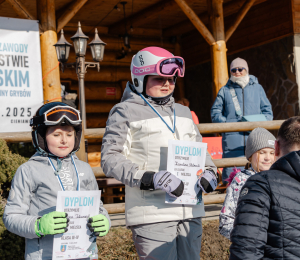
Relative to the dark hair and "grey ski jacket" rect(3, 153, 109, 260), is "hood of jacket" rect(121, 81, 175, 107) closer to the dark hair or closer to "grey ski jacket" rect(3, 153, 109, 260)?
"grey ski jacket" rect(3, 153, 109, 260)

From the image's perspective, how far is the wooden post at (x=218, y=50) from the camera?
27.3 ft

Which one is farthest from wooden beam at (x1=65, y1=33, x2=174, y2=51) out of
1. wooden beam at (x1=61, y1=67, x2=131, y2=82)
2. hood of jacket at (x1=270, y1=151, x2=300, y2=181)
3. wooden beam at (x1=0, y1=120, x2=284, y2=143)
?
hood of jacket at (x1=270, y1=151, x2=300, y2=181)

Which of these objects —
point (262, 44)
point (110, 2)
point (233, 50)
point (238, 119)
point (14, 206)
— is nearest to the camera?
point (14, 206)

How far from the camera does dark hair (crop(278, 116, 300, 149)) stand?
6.46 ft

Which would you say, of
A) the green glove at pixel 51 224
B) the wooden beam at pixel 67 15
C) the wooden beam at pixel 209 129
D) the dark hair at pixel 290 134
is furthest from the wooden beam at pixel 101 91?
the dark hair at pixel 290 134

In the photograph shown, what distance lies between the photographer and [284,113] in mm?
9961

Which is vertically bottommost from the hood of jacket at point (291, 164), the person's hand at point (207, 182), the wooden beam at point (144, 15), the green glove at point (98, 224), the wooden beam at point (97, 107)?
the green glove at point (98, 224)

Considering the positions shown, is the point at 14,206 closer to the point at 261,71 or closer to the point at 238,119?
the point at 238,119

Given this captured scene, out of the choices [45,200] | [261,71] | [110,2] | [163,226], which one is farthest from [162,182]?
[261,71]

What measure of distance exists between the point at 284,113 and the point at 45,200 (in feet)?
27.5

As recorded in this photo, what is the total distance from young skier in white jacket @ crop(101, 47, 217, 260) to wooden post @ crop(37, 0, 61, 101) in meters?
4.16

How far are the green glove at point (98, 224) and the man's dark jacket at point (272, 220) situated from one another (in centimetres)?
91

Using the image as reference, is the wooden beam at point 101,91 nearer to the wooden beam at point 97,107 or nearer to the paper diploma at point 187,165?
the wooden beam at point 97,107

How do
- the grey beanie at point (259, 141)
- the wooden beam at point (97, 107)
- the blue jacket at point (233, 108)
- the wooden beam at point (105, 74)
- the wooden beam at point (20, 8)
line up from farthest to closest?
1. the wooden beam at point (97, 107)
2. the wooden beam at point (105, 74)
3. the wooden beam at point (20, 8)
4. the blue jacket at point (233, 108)
5. the grey beanie at point (259, 141)
